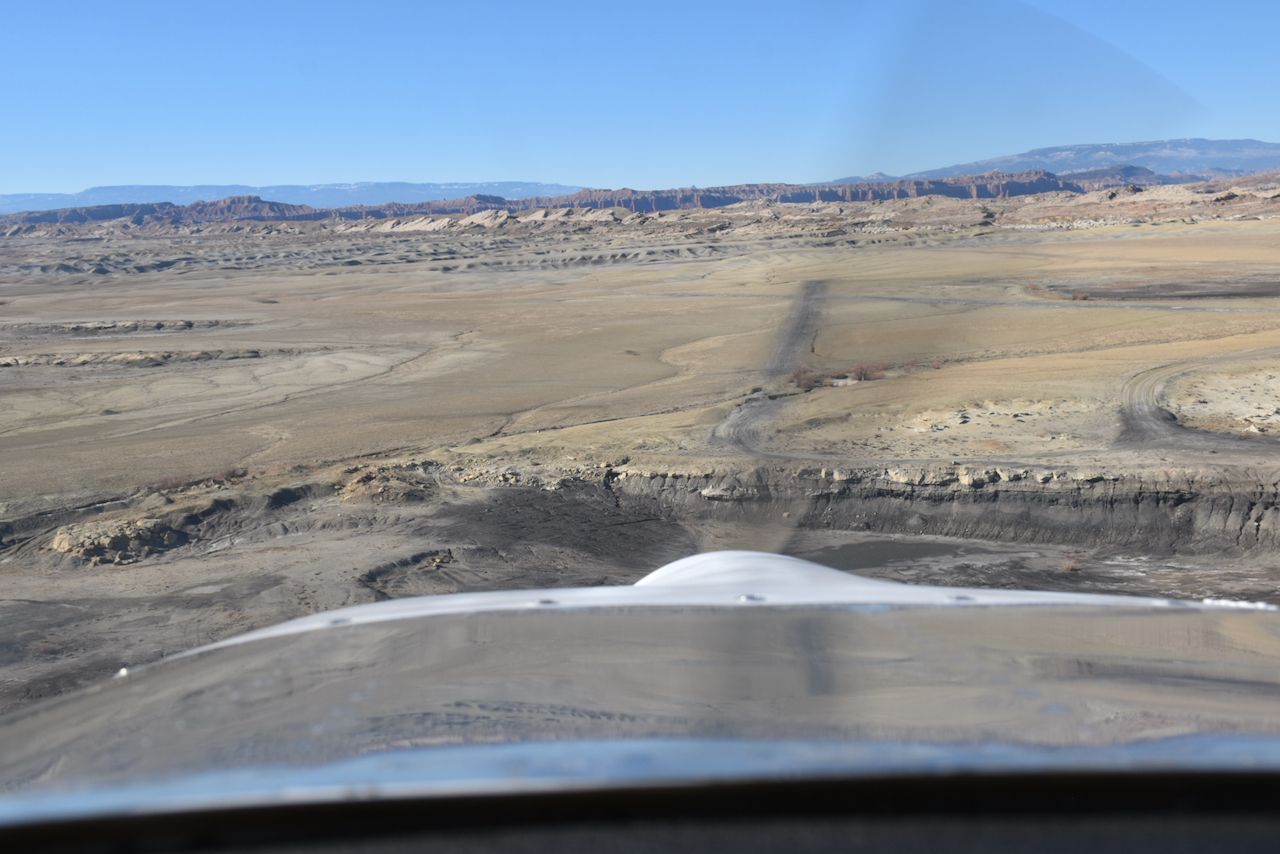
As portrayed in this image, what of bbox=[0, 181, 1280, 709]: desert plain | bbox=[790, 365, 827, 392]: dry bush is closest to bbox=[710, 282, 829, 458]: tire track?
bbox=[0, 181, 1280, 709]: desert plain

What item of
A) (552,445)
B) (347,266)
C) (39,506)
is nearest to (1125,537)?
(552,445)

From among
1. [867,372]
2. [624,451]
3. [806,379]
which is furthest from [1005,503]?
[867,372]

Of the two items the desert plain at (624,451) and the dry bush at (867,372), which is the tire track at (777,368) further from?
the dry bush at (867,372)

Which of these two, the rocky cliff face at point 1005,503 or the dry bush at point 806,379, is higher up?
the dry bush at point 806,379

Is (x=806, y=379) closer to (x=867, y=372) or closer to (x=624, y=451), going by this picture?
(x=867, y=372)

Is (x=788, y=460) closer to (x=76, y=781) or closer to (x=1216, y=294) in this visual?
(x=76, y=781)

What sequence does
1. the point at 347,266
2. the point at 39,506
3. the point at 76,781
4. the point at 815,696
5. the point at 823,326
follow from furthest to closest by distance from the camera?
the point at 347,266 < the point at 823,326 < the point at 39,506 < the point at 815,696 < the point at 76,781

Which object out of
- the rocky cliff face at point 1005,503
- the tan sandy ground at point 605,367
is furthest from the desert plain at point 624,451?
the tan sandy ground at point 605,367

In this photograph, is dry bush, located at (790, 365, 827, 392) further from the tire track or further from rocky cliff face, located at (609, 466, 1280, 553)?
rocky cliff face, located at (609, 466, 1280, 553)
